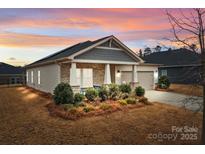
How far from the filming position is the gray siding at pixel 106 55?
10891 mm

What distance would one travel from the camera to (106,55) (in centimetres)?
1163

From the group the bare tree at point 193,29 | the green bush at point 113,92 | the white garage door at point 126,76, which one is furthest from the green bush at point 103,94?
the bare tree at point 193,29

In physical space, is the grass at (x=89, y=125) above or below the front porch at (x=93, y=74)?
below

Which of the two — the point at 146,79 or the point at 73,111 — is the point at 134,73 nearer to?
the point at 146,79

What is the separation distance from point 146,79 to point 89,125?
24.4 ft

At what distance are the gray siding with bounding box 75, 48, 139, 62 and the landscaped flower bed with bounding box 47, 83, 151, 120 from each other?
1937mm

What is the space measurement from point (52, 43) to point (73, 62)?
101 inches

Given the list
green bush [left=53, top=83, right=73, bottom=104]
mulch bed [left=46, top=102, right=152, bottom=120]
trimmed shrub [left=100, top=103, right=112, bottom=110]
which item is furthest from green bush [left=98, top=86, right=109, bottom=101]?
green bush [left=53, top=83, right=73, bottom=104]

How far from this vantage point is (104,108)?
8461mm

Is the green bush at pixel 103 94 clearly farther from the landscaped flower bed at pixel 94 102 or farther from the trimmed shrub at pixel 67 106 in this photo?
the trimmed shrub at pixel 67 106

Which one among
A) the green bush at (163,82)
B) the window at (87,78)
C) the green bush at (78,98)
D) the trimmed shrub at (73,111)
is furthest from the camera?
A: the green bush at (163,82)

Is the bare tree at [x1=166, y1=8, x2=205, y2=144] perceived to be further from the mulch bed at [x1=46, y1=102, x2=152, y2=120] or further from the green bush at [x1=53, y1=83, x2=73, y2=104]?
the green bush at [x1=53, y1=83, x2=73, y2=104]

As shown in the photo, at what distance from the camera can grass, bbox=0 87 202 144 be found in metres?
6.07

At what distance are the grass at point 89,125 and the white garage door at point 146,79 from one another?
446cm
